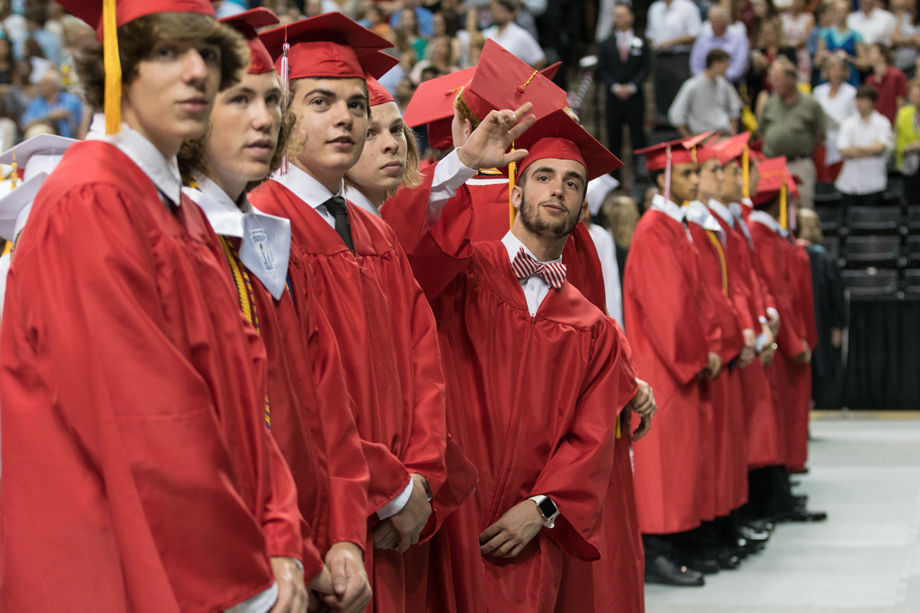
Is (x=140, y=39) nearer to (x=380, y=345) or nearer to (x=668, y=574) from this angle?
(x=380, y=345)

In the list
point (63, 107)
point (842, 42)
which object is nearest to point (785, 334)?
point (842, 42)

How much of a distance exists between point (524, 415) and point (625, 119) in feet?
37.0

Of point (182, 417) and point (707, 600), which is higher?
point (182, 417)

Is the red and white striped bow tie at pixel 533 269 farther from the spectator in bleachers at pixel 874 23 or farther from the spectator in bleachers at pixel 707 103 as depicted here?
the spectator in bleachers at pixel 874 23

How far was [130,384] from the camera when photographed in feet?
6.11

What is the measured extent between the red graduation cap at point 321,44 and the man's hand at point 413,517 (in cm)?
100

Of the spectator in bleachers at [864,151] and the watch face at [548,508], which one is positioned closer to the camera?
the watch face at [548,508]

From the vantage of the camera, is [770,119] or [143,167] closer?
[143,167]

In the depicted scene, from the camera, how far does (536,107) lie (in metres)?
3.54

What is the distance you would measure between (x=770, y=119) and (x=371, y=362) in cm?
1182

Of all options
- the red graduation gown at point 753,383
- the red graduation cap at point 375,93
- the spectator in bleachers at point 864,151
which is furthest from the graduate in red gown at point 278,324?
the spectator in bleachers at point 864,151

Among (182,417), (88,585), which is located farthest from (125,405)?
(88,585)

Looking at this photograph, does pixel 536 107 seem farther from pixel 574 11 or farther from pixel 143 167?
pixel 574 11

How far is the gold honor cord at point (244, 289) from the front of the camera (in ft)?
7.33
